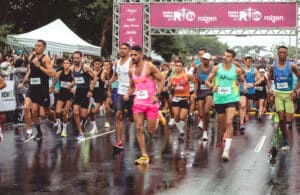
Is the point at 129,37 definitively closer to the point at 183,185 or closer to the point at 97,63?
the point at 97,63

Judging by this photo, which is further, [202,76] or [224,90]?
[202,76]

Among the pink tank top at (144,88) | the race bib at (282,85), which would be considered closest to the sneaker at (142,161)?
the pink tank top at (144,88)

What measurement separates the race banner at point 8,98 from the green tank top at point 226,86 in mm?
7854

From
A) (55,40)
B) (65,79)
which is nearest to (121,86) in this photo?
(65,79)

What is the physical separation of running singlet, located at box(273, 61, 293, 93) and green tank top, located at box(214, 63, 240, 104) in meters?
0.79

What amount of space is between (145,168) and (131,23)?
2208cm

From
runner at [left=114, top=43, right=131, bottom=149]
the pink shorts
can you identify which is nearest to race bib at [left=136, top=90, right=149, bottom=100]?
the pink shorts

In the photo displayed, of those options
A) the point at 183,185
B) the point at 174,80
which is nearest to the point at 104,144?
the point at 174,80

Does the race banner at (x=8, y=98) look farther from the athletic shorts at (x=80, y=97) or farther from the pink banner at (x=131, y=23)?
the pink banner at (x=131, y=23)

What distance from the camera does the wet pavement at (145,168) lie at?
743cm

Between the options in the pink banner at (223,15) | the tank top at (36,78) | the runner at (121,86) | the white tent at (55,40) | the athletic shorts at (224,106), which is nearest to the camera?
the athletic shorts at (224,106)

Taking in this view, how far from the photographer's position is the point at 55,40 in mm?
23656

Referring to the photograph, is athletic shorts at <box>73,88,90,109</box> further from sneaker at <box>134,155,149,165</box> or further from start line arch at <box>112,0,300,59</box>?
start line arch at <box>112,0,300,59</box>

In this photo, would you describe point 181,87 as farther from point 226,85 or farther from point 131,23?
point 131,23
